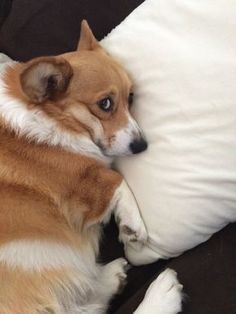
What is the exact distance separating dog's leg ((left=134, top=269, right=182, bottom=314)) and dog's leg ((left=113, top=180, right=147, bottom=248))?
118 millimetres

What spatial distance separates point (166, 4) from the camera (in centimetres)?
144

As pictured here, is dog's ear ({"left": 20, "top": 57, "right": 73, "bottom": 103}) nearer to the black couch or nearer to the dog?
the dog

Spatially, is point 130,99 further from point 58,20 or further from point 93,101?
point 58,20

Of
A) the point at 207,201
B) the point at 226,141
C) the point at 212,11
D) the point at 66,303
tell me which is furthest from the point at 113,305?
the point at 212,11

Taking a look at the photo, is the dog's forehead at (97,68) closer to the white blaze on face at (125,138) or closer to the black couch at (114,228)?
the white blaze on face at (125,138)

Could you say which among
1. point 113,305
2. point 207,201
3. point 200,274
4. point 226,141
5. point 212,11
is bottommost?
point 113,305

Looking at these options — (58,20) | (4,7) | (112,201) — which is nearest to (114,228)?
(112,201)

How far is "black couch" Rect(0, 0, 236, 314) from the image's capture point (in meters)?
1.28

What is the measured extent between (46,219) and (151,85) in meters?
0.46

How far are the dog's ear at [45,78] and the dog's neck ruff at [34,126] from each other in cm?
5

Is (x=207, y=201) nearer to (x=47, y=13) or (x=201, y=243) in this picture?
(x=201, y=243)

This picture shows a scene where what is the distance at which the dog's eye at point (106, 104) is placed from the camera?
140 centimetres

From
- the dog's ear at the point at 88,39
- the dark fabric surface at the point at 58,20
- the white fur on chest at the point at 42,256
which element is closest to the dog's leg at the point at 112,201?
the white fur on chest at the point at 42,256

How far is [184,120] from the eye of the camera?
1344 mm
